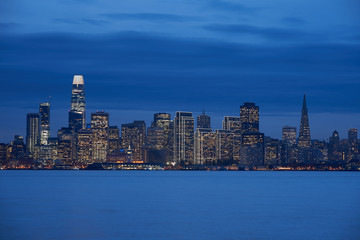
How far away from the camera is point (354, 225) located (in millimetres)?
66812

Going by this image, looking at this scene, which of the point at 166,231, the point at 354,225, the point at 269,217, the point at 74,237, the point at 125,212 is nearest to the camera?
the point at 74,237

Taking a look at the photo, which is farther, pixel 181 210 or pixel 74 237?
pixel 181 210

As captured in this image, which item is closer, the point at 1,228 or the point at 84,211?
the point at 1,228

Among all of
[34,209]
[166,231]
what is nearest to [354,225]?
[166,231]

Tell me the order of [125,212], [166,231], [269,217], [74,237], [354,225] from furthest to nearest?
1. [125,212]
2. [269,217]
3. [354,225]
4. [166,231]
5. [74,237]

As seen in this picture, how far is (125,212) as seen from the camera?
3246 inches

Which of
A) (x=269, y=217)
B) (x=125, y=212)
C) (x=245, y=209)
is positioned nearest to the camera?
(x=269, y=217)

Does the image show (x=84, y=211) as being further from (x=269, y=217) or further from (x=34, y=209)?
(x=269, y=217)

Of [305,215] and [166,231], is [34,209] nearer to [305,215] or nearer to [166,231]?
[166,231]

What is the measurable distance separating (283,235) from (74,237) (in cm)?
1947

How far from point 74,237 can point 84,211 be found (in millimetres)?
26404

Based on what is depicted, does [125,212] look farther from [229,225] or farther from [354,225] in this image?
[354,225]

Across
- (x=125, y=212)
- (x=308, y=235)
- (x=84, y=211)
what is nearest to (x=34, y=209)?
(x=84, y=211)

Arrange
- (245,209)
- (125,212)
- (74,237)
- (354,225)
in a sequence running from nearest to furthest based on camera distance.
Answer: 1. (74,237)
2. (354,225)
3. (125,212)
4. (245,209)
